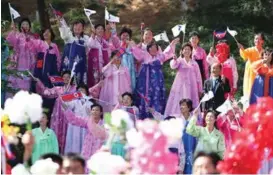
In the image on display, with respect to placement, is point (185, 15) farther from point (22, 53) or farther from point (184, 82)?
point (22, 53)

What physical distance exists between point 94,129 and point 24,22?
83.6 inches

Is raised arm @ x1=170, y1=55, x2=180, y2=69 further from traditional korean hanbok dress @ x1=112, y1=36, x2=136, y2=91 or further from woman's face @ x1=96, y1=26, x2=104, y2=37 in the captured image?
woman's face @ x1=96, y1=26, x2=104, y2=37

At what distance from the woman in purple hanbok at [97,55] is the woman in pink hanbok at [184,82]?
0.96 metres

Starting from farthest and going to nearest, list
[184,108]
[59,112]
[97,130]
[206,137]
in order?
[59,112]
[184,108]
[97,130]
[206,137]

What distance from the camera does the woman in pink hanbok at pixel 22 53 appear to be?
9.52 m

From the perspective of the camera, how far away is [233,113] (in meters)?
8.30

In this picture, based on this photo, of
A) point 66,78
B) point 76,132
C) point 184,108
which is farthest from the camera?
point 66,78

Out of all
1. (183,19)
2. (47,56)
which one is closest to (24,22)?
(47,56)

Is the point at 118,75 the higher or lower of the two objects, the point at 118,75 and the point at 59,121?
the higher

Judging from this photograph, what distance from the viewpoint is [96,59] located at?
9898 millimetres

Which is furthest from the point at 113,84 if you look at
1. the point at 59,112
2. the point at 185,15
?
the point at 185,15

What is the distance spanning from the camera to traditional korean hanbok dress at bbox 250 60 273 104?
9016mm

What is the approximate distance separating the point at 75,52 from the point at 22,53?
0.68 m

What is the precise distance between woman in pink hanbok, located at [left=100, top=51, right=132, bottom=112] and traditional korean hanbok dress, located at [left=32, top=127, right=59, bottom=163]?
164 centimetres
